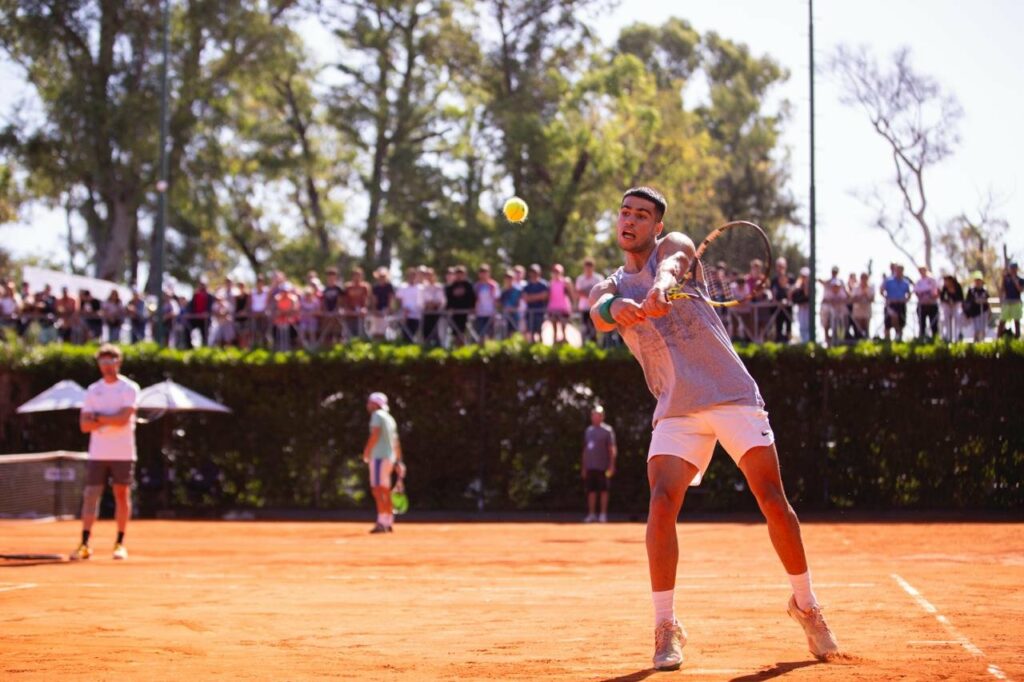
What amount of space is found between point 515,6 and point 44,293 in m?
20.1

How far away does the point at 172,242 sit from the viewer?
58.6 metres

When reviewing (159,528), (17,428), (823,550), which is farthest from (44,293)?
(823,550)

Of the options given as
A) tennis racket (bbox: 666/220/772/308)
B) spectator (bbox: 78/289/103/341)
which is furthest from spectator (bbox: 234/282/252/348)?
tennis racket (bbox: 666/220/772/308)

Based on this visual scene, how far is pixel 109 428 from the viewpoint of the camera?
14953 mm

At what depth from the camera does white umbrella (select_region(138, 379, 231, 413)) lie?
2602 centimetres

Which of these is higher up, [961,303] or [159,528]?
[961,303]

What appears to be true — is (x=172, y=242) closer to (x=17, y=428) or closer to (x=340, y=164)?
(x=340, y=164)

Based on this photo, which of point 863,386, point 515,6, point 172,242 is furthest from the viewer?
point 172,242

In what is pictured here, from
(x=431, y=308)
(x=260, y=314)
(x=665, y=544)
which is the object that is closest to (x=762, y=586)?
(x=665, y=544)

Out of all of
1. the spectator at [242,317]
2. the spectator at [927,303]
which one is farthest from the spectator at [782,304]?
the spectator at [242,317]

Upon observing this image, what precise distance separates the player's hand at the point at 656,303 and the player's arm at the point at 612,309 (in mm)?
71

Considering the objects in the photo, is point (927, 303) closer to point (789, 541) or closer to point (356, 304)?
point (356, 304)

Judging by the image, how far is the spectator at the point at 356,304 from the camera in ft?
90.1

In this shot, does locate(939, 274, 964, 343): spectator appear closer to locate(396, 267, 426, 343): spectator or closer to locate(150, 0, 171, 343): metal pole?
locate(396, 267, 426, 343): spectator
